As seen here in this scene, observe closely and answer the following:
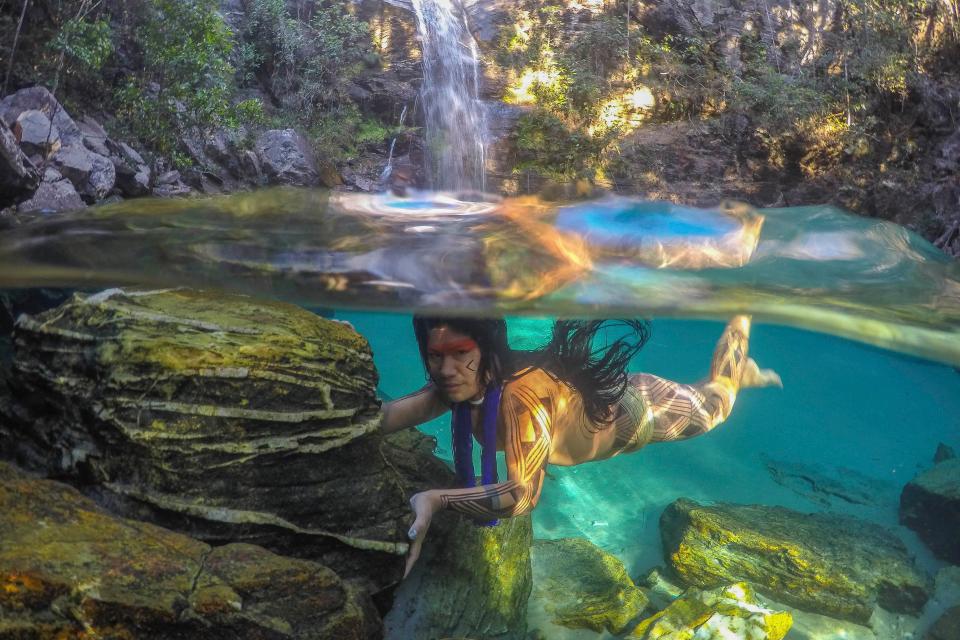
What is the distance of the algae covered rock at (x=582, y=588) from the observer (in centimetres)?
551

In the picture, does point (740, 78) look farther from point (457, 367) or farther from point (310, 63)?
point (457, 367)

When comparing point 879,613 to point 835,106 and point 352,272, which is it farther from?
point 835,106

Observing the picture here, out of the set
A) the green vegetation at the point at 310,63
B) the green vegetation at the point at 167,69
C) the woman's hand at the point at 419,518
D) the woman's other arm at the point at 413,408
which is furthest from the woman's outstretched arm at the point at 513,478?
the green vegetation at the point at 310,63

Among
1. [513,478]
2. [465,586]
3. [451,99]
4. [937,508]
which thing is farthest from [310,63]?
[937,508]

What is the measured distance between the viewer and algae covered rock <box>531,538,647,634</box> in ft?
18.1

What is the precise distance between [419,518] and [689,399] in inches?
152

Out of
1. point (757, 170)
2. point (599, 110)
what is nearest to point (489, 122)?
point (599, 110)

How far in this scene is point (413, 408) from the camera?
5.24 m

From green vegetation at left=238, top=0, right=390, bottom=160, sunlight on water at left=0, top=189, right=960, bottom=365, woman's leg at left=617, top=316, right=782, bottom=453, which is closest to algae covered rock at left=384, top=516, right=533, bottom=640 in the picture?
woman's leg at left=617, top=316, right=782, bottom=453

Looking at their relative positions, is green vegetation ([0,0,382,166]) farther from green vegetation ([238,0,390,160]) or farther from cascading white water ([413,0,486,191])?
cascading white water ([413,0,486,191])

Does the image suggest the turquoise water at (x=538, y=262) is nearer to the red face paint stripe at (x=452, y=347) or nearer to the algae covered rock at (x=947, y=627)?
the algae covered rock at (x=947, y=627)

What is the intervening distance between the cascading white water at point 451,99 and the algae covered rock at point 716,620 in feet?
48.0

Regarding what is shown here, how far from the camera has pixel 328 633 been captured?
3070mm

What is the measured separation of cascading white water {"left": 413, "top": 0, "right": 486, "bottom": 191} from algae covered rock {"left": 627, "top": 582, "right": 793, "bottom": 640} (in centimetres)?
1463
